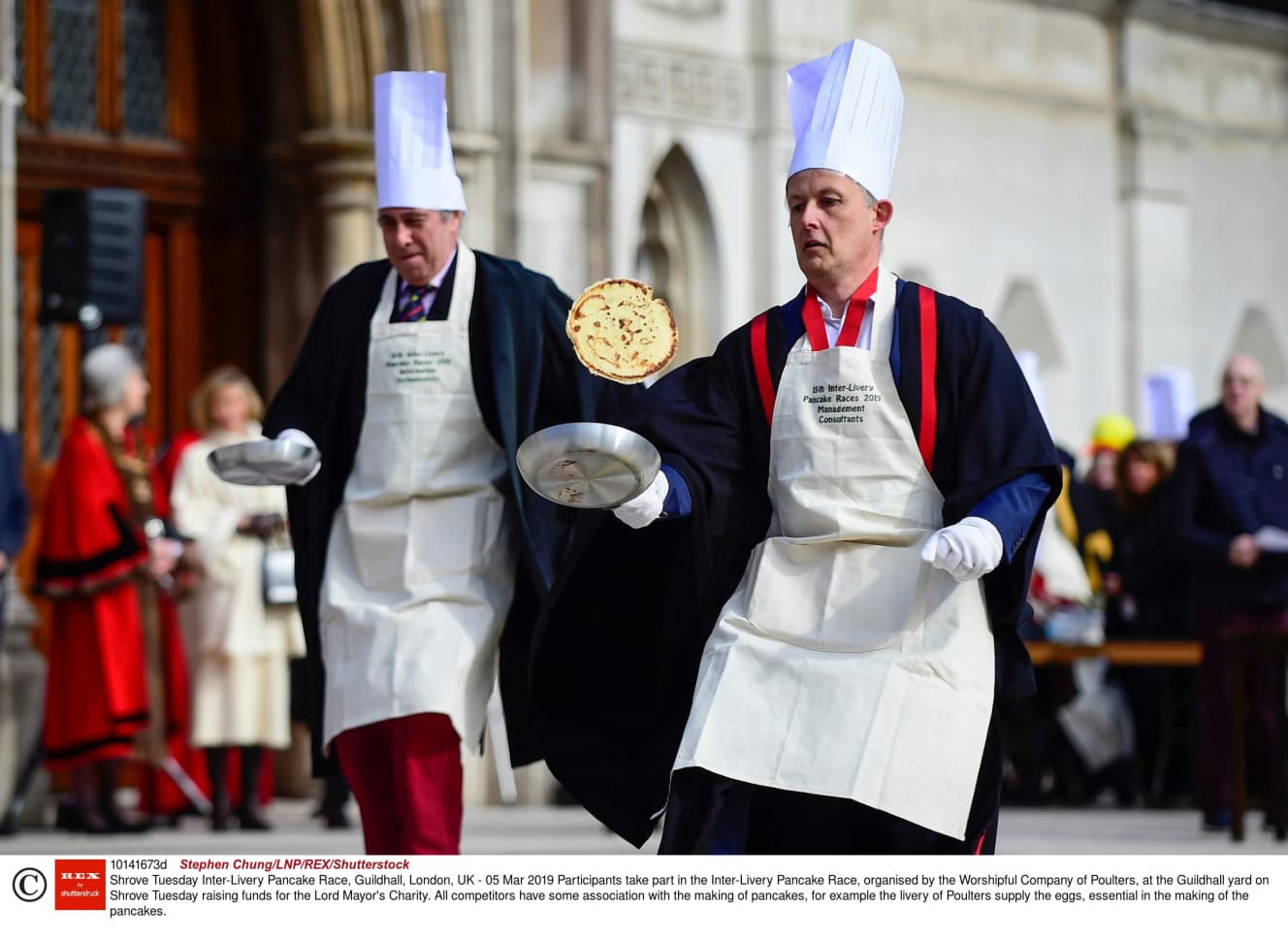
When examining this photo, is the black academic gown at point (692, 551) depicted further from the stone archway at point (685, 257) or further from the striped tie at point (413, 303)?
the stone archway at point (685, 257)

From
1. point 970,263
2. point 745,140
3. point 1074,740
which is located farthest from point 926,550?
point 970,263

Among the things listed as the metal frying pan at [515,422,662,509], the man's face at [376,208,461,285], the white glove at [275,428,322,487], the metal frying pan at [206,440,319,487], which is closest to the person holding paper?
the man's face at [376,208,461,285]

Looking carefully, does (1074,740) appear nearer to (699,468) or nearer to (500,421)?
(500,421)

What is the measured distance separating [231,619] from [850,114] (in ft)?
21.6

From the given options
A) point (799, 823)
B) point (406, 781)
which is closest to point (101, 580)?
point (406, 781)

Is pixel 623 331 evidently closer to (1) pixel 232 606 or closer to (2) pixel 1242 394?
(1) pixel 232 606

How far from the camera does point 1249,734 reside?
13.2 m

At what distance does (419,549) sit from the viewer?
7445mm

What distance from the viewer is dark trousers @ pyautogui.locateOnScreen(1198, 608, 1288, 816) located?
496 inches

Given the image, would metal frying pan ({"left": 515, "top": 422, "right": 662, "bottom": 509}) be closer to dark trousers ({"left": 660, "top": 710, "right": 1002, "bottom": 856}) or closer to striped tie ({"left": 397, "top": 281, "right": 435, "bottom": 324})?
dark trousers ({"left": 660, "top": 710, "right": 1002, "bottom": 856})

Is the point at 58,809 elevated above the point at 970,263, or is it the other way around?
the point at 970,263

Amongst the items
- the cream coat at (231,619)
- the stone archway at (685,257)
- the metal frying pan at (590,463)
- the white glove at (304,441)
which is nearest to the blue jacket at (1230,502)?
the cream coat at (231,619)

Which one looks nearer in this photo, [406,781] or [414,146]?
[406,781]
